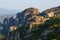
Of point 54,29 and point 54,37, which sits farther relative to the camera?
point 54,29

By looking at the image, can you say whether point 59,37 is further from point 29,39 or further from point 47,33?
point 29,39

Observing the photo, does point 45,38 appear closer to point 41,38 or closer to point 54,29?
point 41,38

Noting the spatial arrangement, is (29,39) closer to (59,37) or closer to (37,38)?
(37,38)

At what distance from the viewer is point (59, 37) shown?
17275cm

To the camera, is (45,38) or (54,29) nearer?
(45,38)

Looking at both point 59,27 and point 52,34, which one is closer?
point 52,34

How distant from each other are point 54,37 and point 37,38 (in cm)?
1512

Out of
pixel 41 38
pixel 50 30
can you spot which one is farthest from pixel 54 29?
pixel 41 38

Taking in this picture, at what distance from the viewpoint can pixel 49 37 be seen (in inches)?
6919

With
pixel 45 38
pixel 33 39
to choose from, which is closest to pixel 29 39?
pixel 33 39

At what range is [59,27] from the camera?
19150 cm

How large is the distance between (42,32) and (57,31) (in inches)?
606

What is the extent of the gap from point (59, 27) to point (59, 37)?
19937 mm

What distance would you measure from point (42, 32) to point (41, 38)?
1442cm
